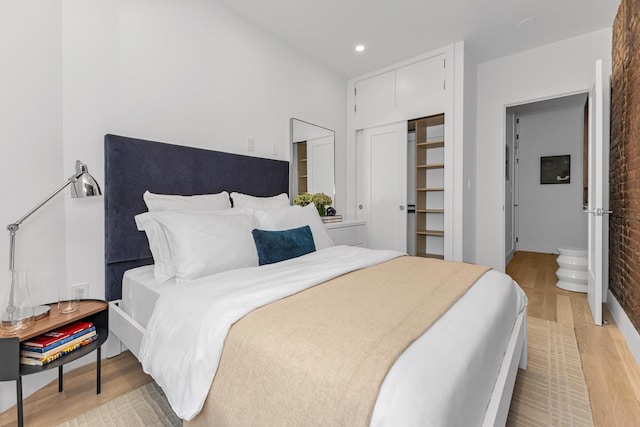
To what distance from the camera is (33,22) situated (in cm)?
167

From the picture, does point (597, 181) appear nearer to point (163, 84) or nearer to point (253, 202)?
point (253, 202)

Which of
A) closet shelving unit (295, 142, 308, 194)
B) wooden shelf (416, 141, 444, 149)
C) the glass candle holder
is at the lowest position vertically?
the glass candle holder

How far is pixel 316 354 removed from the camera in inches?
34.7

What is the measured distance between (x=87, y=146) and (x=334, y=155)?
8.88 feet

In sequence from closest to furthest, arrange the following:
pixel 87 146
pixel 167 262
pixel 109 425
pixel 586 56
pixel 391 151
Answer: pixel 109 425 → pixel 167 262 → pixel 87 146 → pixel 586 56 → pixel 391 151

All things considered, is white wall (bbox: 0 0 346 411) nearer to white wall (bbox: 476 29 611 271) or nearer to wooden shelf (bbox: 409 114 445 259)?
wooden shelf (bbox: 409 114 445 259)

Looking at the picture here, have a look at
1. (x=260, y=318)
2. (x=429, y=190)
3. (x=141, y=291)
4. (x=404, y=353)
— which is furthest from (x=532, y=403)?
(x=429, y=190)

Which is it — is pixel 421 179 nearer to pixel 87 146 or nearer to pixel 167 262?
pixel 167 262

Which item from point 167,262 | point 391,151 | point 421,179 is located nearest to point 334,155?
point 391,151

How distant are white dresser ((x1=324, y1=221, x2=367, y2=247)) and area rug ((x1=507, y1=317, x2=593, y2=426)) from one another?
1.87 metres

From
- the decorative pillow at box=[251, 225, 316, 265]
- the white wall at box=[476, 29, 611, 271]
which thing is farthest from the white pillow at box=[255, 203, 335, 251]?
the white wall at box=[476, 29, 611, 271]

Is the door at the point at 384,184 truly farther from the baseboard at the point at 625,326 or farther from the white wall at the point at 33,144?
the white wall at the point at 33,144

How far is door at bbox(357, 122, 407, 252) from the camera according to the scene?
3.91 meters

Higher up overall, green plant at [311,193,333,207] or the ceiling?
the ceiling
